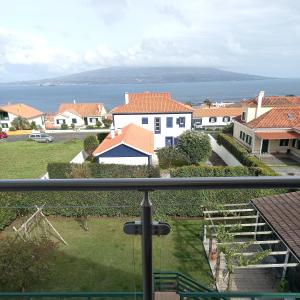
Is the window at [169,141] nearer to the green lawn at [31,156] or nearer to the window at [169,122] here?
the window at [169,122]

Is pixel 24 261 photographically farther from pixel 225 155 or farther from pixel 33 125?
pixel 33 125

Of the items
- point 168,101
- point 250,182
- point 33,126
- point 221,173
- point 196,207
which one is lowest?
point 33,126

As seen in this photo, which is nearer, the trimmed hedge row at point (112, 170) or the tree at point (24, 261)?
the tree at point (24, 261)

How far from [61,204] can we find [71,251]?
0.42 m

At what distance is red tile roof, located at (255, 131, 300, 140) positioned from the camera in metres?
18.8

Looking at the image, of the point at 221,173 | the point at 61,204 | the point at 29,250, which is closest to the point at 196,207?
the point at 61,204

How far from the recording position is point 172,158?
17.5 m

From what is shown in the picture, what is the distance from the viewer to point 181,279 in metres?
1.72

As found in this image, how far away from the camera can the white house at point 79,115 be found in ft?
136

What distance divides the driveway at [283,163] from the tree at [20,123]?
3125cm

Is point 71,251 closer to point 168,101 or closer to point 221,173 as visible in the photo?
point 221,173

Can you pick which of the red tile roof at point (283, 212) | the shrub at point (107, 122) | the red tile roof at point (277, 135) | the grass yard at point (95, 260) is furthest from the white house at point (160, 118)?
the grass yard at point (95, 260)

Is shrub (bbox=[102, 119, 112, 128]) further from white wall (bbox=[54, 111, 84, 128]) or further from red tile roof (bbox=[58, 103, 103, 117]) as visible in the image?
white wall (bbox=[54, 111, 84, 128])

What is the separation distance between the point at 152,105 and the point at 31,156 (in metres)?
10.5
